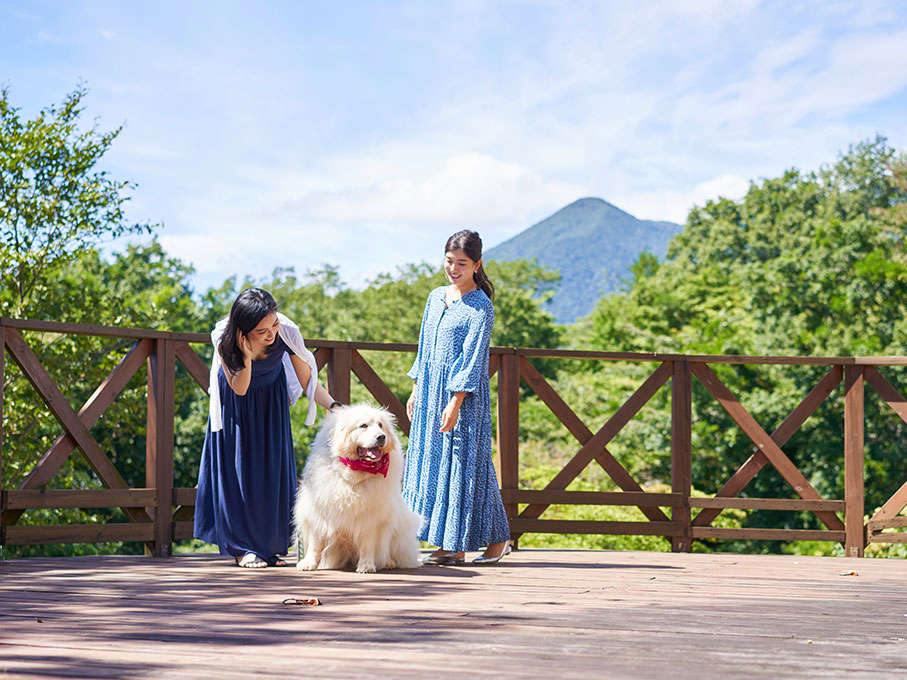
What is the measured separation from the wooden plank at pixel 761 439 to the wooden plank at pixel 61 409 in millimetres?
3408

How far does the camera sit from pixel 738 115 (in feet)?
321

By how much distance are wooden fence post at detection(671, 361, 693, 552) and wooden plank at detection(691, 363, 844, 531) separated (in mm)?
134

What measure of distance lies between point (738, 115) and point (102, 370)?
9313 cm

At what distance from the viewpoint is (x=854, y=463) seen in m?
6.03

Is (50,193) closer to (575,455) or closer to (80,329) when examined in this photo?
(80,329)

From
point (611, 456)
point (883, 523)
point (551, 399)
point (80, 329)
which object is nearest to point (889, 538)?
point (883, 523)

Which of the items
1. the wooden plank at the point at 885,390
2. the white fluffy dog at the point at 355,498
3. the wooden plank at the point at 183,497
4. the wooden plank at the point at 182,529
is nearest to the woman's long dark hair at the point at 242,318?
the white fluffy dog at the point at 355,498

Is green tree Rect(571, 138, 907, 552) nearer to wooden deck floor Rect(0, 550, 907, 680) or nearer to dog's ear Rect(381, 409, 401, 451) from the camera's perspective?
wooden deck floor Rect(0, 550, 907, 680)

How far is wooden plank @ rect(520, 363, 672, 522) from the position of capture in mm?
5965

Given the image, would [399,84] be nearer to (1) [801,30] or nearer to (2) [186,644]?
(1) [801,30]

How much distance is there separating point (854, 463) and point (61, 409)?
4538 millimetres

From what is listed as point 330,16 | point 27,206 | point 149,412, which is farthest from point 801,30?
point 149,412

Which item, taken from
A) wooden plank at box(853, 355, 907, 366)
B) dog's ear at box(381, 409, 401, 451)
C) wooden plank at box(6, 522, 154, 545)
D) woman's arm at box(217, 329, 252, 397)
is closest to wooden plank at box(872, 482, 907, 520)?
wooden plank at box(853, 355, 907, 366)

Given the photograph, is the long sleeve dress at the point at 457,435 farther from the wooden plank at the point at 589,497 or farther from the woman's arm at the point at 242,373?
the wooden plank at the point at 589,497
